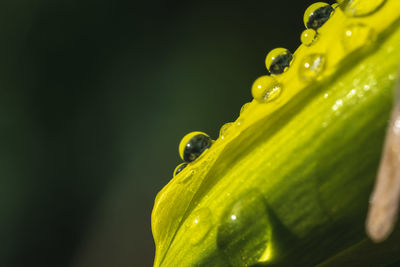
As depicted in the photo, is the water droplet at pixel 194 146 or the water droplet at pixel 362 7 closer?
the water droplet at pixel 362 7

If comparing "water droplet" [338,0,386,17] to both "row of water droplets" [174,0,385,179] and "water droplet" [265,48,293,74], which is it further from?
"water droplet" [265,48,293,74]

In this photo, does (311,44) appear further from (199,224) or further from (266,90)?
(199,224)

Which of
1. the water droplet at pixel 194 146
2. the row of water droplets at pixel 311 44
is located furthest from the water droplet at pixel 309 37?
the water droplet at pixel 194 146

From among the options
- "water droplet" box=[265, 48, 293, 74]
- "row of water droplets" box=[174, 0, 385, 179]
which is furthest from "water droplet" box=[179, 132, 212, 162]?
"water droplet" box=[265, 48, 293, 74]

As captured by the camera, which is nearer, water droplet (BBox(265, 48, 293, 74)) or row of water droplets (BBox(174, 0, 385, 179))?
row of water droplets (BBox(174, 0, 385, 179))

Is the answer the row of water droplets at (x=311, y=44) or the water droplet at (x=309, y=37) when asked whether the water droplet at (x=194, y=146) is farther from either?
the water droplet at (x=309, y=37)

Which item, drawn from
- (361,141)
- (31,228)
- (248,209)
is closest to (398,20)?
(361,141)

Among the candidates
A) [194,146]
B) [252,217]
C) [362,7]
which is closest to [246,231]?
[252,217]

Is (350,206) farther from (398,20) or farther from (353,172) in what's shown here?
(398,20)
